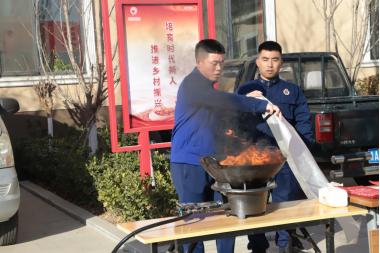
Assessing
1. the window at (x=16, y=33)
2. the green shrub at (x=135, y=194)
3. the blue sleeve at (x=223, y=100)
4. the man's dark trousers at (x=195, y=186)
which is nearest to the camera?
the blue sleeve at (x=223, y=100)

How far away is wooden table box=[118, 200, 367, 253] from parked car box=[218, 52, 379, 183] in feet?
7.88

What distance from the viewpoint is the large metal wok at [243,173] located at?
337 centimetres

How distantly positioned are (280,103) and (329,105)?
2.87 metres

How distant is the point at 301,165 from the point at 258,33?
10237 millimetres

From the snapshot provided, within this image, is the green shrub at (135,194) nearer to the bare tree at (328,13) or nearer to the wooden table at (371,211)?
the wooden table at (371,211)

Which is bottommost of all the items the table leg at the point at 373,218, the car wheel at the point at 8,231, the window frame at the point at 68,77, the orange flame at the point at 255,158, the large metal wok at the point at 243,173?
the car wheel at the point at 8,231

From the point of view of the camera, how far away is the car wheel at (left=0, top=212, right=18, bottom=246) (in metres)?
6.06

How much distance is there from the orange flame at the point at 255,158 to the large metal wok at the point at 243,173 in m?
0.03

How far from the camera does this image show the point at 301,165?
4.07 meters

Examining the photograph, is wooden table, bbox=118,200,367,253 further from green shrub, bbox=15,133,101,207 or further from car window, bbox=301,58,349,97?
car window, bbox=301,58,349,97

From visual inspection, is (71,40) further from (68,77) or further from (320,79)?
(320,79)

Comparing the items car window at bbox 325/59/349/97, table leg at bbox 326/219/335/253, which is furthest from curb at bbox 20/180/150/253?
car window at bbox 325/59/349/97

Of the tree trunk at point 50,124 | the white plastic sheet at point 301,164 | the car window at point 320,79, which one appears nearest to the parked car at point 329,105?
the car window at point 320,79

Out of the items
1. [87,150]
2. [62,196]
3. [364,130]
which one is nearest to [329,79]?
[364,130]
